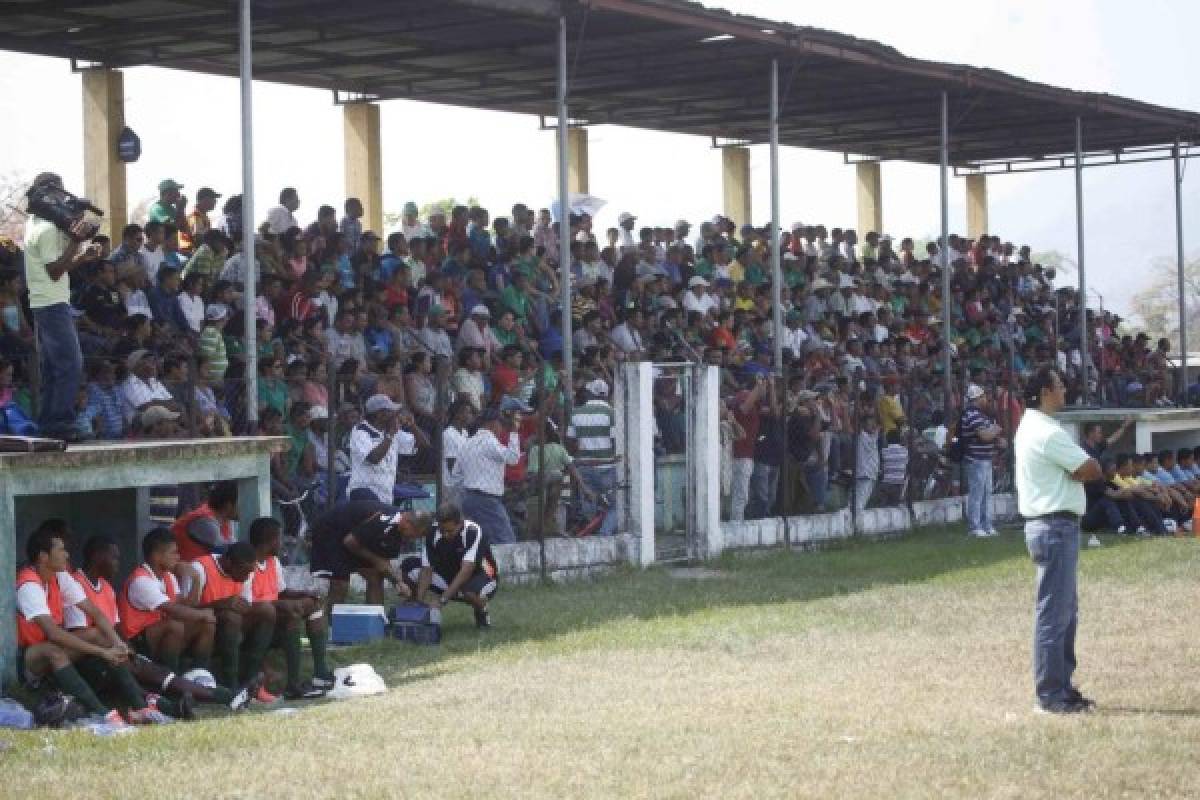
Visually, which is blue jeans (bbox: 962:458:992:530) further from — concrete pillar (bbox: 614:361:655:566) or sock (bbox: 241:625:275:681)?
sock (bbox: 241:625:275:681)

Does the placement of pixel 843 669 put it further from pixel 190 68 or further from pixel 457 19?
pixel 190 68

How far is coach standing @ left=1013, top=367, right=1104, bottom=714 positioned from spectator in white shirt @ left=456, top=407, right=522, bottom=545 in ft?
26.1

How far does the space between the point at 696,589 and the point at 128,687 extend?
24.1 feet

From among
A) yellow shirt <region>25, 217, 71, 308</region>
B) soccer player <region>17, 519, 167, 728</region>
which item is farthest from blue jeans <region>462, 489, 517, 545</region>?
soccer player <region>17, 519, 167, 728</region>

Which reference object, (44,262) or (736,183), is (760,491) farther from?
(736,183)

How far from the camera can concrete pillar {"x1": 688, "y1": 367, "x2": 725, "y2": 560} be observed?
70.7ft

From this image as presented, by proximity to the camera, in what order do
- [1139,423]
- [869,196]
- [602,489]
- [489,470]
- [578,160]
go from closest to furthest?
[489,470] < [602,489] < [1139,423] < [578,160] < [869,196]

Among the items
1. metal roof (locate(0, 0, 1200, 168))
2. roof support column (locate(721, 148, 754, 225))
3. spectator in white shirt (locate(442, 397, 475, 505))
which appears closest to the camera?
spectator in white shirt (locate(442, 397, 475, 505))

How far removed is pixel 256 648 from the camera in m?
13.6

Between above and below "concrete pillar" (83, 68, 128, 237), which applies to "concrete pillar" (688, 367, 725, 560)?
below

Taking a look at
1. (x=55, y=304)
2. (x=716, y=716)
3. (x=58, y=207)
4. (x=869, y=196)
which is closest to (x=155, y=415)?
(x=55, y=304)

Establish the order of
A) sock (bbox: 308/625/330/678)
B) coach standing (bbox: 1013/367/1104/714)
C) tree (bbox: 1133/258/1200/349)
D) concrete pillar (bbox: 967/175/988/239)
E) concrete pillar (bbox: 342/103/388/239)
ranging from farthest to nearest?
tree (bbox: 1133/258/1200/349) < concrete pillar (bbox: 967/175/988/239) < concrete pillar (bbox: 342/103/388/239) < sock (bbox: 308/625/330/678) < coach standing (bbox: 1013/367/1104/714)

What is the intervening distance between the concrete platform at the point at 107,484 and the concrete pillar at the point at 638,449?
21.3 feet

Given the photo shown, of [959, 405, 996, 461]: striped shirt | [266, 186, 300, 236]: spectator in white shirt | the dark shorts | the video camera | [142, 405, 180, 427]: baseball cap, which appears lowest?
the dark shorts
